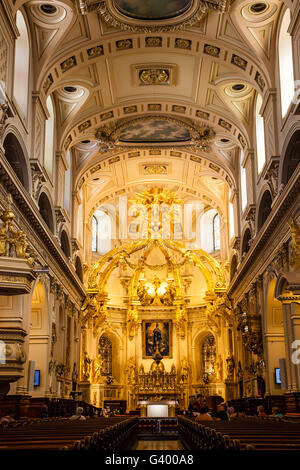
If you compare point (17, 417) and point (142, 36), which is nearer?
point (17, 417)

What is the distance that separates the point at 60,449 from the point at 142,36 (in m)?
16.4

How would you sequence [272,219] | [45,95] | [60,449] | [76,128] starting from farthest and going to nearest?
1. [76,128]
2. [45,95]
3. [272,219]
4. [60,449]

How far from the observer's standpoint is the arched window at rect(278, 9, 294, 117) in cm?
1678

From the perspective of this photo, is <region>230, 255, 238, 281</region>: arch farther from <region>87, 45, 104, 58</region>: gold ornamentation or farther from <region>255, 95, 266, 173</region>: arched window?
<region>87, 45, 104, 58</region>: gold ornamentation

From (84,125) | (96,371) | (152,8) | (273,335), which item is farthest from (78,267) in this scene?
(152,8)

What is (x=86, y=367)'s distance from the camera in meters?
29.2

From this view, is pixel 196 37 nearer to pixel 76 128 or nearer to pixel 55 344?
pixel 76 128

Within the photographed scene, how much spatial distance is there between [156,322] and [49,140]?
17376 millimetres

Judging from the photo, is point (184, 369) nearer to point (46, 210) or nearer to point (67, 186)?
point (67, 186)

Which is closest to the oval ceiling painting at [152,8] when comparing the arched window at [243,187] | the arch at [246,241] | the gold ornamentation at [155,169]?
the arched window at [243,187]

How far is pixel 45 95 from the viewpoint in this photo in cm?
1881

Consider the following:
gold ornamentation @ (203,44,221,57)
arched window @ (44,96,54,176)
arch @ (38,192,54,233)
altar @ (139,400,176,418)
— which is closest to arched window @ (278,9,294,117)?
gold ornamentation @ (203,44,221,57)

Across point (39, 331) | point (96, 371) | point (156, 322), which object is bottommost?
point (96, 371)
